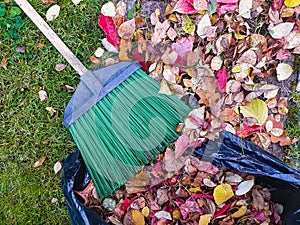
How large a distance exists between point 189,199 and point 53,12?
0.84m

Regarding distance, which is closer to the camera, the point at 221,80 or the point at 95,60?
the point at 221,80

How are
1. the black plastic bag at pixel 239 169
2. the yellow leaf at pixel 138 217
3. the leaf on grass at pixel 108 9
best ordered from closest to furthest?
the black plastic bag at pixel 239 169 → the yellow leaf at pixel 138 217 → the leaf on grass at pixel 108 9

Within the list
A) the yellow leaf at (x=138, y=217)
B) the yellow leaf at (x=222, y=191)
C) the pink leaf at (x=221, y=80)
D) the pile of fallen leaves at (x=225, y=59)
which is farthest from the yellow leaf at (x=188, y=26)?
the yellow leaf at (x=138, y=217)

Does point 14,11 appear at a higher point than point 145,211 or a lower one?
higher

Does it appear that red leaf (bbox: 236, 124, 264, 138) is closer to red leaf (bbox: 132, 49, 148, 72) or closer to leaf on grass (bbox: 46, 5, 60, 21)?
red leaf (bbox: 132, 49, 148, 72)

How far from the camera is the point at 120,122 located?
140cm

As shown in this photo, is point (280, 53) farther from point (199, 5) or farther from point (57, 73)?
point (57, 73)

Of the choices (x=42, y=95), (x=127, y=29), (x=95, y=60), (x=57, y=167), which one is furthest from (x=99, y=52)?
(x=57, y=167)

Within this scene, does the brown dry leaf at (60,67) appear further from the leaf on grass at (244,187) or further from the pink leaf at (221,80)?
the leaf on grass at (244,187)

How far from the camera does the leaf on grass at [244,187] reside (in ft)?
4.52

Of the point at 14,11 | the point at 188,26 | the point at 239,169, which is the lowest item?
the point at 239,169

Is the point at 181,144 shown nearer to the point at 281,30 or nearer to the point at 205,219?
the point at 205,219

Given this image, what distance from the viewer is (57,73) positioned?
157 cm

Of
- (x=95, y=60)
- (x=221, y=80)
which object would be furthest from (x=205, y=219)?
(x=95, y=60)
